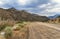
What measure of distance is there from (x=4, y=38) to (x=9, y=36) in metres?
1.51

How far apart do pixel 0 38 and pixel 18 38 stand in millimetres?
A: 1835

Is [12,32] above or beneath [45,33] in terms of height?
above

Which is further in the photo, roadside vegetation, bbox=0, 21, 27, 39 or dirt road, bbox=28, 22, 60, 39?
roadside vegetation, bbox=0, 21, 27, 39

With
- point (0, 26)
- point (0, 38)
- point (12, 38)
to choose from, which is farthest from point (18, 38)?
point (0, 26)

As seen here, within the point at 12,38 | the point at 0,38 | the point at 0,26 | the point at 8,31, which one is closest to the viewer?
the point at 0,38

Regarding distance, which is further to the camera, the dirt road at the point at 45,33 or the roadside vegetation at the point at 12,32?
the roadside vegetation at the point at 12,32

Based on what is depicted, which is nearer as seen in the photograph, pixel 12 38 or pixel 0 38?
pixel 0 38

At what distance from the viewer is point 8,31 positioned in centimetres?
1883

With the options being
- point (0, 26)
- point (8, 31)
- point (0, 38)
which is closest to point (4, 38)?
point (0, 38)

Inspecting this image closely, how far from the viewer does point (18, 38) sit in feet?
56.7

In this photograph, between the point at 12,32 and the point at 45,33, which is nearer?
the point at 45,33

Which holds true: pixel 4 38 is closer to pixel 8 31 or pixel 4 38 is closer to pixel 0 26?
pixel 8 31

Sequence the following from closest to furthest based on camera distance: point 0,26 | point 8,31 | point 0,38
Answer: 1. point 0,38
2. point 8,31
3. point 0,26

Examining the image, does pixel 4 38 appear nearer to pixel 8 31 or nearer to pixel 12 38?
pixel 12 38
